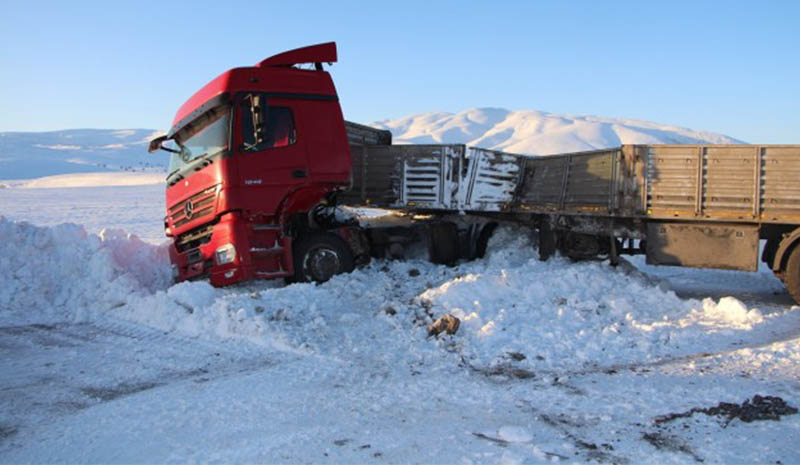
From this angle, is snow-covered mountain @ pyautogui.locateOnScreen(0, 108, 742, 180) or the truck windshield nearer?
the truck windshield

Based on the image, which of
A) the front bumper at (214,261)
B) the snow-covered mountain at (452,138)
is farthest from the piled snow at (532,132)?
the front bumper at (214,261)

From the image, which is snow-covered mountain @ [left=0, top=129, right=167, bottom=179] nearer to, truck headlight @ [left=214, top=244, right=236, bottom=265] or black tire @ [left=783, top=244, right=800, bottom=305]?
truck headlight @ [left=214, top=244, right=236, bottom=265]

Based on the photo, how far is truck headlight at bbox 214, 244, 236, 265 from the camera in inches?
331

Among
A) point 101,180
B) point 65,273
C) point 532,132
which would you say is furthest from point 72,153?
point 65,273

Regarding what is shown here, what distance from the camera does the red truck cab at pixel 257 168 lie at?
848 centimetres

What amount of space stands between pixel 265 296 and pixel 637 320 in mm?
4646

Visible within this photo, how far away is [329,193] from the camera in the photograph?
943 centimetres

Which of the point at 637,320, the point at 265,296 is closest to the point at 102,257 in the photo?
the point at 265,296

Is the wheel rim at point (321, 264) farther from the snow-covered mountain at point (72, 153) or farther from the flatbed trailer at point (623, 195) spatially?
the snow-covered mountain at point (72, 153)

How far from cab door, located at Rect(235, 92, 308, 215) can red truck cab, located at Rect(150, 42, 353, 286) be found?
0.05 ft

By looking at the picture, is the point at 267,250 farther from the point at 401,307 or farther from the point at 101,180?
the point at 101,180

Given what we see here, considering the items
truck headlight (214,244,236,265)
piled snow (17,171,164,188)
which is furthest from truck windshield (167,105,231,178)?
piled snow (17,171,164,188)

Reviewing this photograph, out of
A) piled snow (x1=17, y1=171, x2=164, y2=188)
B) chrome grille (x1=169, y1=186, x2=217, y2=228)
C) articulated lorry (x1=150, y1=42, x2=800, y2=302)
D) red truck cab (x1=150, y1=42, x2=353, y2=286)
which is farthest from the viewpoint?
piled snow (x1=17, y1=171, x2=164, y2=188)

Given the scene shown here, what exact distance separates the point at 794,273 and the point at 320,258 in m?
6.84
